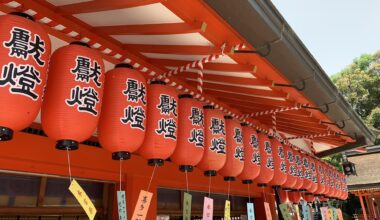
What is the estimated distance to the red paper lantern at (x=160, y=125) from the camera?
3.23 meters

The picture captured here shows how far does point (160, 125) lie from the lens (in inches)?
130

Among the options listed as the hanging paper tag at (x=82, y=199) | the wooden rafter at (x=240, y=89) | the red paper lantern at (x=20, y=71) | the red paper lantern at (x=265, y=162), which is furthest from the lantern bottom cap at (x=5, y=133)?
the red paper lantern at (x=265, y=162)

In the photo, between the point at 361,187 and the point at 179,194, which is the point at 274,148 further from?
the point at 361,187

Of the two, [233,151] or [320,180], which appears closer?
[233,151]

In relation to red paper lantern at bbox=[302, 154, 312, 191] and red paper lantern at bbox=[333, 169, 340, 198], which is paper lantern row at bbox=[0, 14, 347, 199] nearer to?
red paper lantern at bbox=[302, 154, 312, 191]

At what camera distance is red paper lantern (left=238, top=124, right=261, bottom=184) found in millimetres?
4805

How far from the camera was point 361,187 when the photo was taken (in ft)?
54.1

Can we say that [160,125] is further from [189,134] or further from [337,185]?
[337,185]

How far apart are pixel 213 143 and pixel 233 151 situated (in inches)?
20.8

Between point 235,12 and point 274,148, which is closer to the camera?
point 235,12

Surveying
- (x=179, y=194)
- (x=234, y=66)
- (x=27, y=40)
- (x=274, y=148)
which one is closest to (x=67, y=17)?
(x=27, y=40)

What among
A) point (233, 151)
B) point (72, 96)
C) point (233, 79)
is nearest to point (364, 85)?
point (233, 79)

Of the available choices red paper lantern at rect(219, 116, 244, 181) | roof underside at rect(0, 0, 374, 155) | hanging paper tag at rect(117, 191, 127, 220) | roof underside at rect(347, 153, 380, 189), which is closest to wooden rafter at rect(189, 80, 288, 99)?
roof underside at rect(0, 0, 374, 155)

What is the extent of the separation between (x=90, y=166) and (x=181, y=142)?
1.41 m
